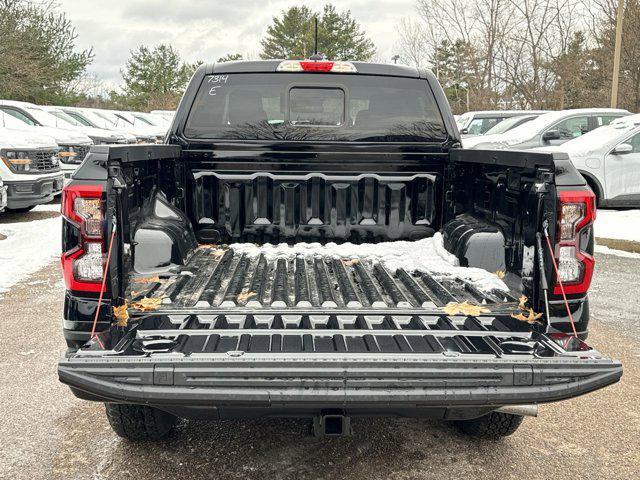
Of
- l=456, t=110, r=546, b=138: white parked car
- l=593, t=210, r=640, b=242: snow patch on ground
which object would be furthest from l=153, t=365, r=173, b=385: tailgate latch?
l=456, t=110, r=546, b=138: white parked car

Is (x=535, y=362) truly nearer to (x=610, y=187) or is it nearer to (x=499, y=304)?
(x=499, y=304)

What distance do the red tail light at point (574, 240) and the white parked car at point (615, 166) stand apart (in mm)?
8689

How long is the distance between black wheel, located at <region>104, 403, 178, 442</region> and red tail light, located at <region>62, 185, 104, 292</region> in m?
0.74

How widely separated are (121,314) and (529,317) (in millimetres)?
1882

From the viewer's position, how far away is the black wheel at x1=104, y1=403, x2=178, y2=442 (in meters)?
2.93

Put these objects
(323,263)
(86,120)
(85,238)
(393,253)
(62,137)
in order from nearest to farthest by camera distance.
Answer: (85,238), (323,263), (393,253), (62,137), (86,120)

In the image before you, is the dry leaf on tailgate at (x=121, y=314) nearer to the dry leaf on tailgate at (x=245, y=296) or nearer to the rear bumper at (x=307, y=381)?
the rear bumper at (x=307, y=381)

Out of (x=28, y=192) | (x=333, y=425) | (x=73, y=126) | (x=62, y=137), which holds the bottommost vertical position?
(x=333, y=425)

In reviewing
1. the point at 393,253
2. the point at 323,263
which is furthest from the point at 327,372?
the point at 393,253

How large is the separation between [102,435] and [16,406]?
0.75 meters

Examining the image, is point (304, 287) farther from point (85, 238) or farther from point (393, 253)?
point (85, 238)

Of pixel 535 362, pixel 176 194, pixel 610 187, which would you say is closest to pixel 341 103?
pixel 176 194

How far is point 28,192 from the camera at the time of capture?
980 cm

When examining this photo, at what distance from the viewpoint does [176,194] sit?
3768 mm
